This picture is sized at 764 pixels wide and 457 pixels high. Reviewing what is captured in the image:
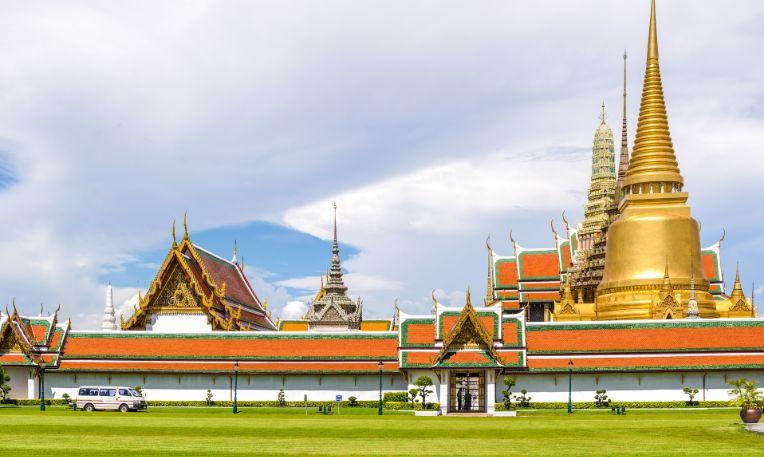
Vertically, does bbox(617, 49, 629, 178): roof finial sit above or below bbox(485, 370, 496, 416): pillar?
above

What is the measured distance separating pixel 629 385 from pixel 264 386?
68.7 feet

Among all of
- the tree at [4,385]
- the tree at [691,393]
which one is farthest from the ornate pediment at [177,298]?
the tree at [691,393]

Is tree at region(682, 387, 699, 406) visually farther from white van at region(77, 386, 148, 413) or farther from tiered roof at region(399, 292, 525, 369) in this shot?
white van at region(77, 386, 148, 413)

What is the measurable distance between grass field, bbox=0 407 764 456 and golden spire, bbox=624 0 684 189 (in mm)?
32872

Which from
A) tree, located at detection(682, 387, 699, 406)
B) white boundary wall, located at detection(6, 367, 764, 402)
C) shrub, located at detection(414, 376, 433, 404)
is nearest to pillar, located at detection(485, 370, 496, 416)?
white boundary wall, located at detection(6, 367, 764, 402)

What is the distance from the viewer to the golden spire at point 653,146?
61.3 metres

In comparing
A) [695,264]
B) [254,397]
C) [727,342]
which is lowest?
[254,397]

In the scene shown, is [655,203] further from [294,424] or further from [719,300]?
[294,424]

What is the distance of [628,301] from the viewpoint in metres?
59.3

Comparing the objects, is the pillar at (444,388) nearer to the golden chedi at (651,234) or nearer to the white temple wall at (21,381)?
the golden chedi at (651,234)

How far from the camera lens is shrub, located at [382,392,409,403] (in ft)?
156

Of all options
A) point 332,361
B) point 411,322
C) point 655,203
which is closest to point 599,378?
point 411,322

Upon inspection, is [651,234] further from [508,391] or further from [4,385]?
[4,385]

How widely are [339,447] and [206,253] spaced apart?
1710 inches
